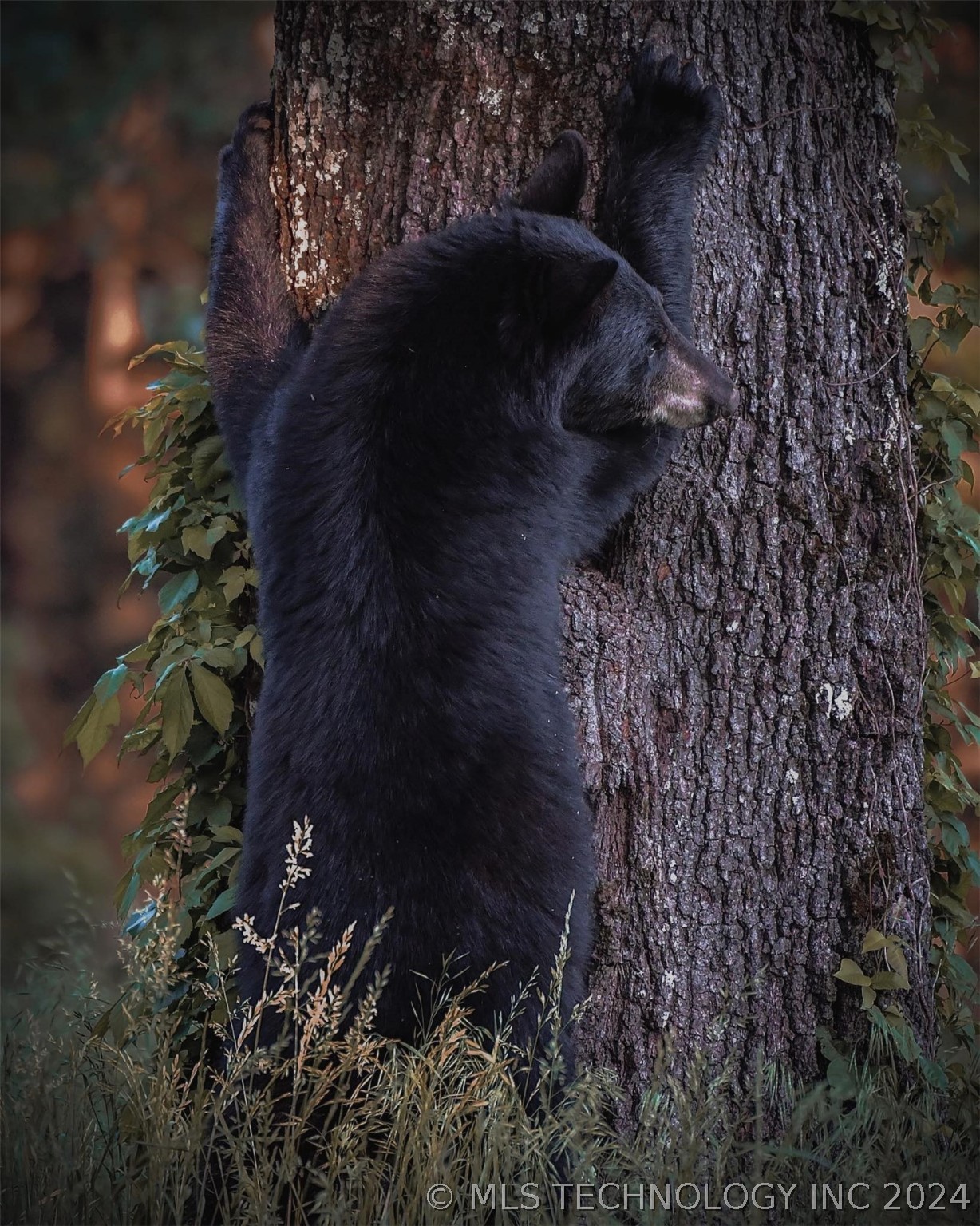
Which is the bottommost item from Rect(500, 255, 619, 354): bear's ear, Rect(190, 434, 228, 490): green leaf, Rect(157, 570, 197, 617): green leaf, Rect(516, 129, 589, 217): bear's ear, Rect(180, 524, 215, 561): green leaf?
Rect(157, 570, 197, 617): green leaf

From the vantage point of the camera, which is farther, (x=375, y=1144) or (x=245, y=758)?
(x=245, y=758)

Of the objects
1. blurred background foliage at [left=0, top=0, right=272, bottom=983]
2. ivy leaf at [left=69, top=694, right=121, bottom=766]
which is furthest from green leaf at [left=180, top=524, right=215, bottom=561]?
blurred background foliage at [left=0, top=0, right=272, bottom=983]

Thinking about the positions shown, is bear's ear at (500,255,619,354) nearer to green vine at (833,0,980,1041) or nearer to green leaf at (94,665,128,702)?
green vine at (833,0,980,1041)

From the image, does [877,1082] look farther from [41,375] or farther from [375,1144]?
[41,375]

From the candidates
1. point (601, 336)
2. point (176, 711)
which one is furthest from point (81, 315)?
point (601, 336)

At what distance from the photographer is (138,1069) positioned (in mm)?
2061

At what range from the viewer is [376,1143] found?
6.99 feet

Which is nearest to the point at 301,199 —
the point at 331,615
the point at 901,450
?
the point at 331,615

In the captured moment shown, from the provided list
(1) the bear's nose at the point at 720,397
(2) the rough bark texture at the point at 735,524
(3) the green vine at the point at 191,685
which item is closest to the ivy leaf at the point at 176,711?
(3) the green vine at the point at 191,685

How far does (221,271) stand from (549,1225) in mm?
2345

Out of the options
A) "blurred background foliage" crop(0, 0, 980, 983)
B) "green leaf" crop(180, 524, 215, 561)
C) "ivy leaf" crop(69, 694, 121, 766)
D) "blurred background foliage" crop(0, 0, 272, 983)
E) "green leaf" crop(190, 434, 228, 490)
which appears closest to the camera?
"ivy leaf" crop(69, 694, 121, 766)

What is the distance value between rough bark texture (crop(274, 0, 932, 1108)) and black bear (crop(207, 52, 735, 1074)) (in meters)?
0.14

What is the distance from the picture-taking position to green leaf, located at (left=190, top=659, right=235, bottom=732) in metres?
2.77

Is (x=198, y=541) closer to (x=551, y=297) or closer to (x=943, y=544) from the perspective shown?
(x=551, y=297)
